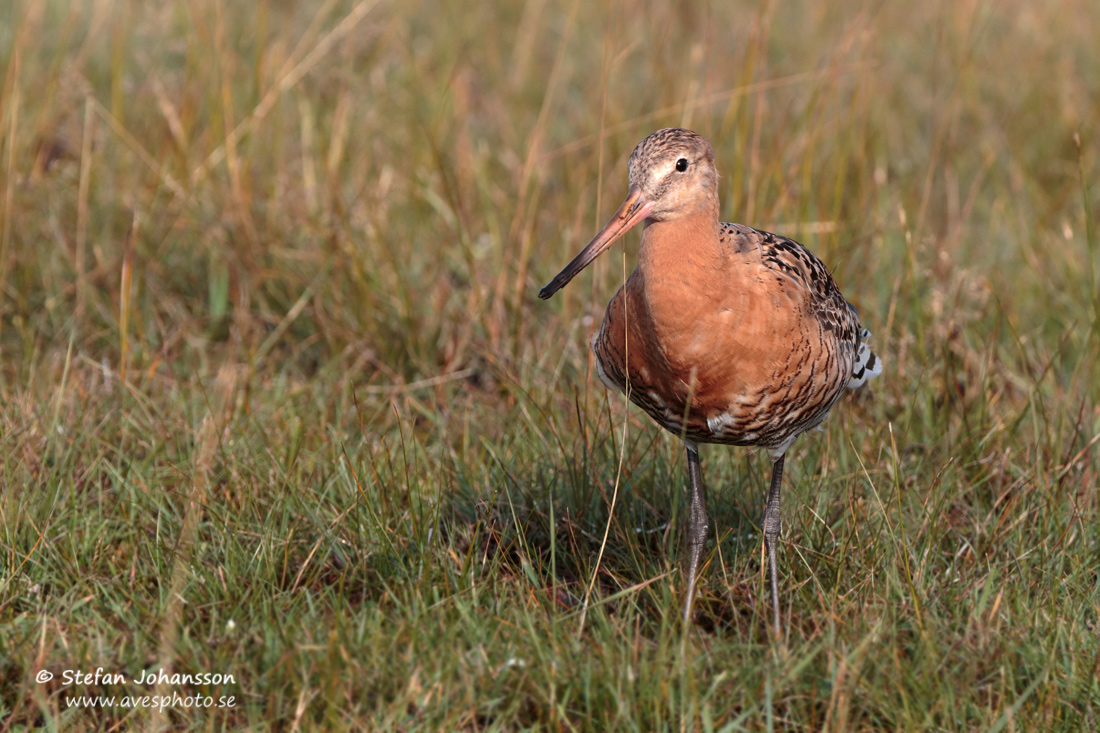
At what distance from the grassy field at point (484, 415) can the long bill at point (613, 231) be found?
71 centimetres

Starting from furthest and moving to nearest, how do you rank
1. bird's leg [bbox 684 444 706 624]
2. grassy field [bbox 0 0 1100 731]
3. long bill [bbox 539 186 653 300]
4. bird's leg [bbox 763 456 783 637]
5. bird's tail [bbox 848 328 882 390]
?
1. bird's tail [bbox 848 328 882 390]
2. bird's leg [bbox 684 444 706 624]
3. bird's leg [bbox 763 456 783 637]
4. long bill [bbox 539 186 653 300]
5. grassy field [bbox 0 0 1100 731]

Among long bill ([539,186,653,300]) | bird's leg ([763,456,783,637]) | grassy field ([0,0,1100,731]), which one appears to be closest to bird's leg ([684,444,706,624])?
grassy field ([0,0,1100,731])

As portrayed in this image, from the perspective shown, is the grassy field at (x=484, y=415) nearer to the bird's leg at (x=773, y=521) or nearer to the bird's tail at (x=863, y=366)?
the bird's leg at (x=773, y=521)

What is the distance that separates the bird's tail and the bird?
371mm

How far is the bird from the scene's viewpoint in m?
3.24

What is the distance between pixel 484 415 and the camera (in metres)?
4.59

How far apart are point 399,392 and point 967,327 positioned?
2421 millimetres

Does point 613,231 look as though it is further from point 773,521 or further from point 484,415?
point 484,415

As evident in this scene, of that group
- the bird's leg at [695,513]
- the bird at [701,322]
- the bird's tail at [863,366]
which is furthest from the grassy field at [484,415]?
the bird at [701,322]

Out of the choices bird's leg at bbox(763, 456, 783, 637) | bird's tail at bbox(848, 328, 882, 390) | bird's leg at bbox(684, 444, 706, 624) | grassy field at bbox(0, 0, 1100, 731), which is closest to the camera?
grassy field at bbox(0, 0, 1100, 731)

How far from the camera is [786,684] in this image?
9.64 ft

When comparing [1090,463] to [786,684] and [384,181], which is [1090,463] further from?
[384,181]

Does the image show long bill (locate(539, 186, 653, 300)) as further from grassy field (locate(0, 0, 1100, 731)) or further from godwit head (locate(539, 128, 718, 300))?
grassy field (locate(0, 0, 1100, 731))

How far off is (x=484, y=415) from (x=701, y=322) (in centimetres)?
154
